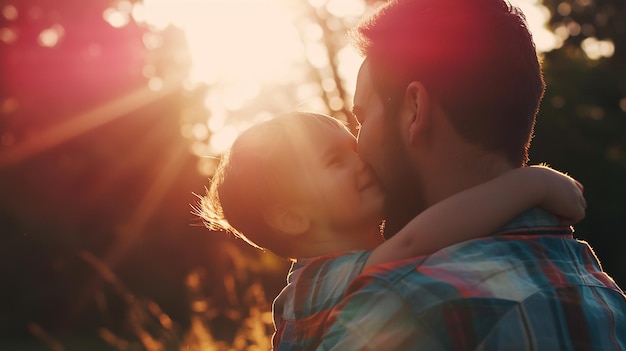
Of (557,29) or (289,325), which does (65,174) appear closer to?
(557,29)

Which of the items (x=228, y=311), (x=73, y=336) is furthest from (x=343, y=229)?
(x=73, y=336)

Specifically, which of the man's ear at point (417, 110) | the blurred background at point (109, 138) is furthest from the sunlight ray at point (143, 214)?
the man's ear at point (417, 110)

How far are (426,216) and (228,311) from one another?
12.3 ft

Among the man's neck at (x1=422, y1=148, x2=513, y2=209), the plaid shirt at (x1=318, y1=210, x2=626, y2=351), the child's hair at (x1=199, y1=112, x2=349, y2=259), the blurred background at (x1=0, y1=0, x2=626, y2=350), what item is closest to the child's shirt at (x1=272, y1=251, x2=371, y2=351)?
the man's neck at (x1=422, y1=148, x2=513, y2=209)

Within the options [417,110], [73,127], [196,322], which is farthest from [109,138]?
[417,110]

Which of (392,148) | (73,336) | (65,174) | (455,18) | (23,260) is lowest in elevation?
(73,336)

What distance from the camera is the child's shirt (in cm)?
235

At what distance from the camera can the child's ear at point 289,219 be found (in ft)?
10.2

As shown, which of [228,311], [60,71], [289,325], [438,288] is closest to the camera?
[438,288]

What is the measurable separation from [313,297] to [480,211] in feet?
1.85

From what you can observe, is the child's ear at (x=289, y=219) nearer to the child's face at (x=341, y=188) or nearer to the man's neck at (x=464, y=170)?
the child's face at (x=341, y=188)

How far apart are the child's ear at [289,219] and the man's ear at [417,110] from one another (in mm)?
723

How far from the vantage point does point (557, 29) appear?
2819cm

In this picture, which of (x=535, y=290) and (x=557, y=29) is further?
(x=557, y=29)
